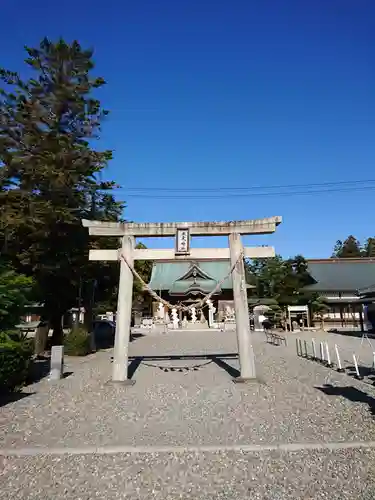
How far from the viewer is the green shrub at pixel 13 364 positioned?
852 cm

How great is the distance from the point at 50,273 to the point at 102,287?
6024mm

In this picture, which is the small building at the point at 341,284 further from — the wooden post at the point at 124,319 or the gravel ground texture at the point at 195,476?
the gravel ground texture at the point at 195,476

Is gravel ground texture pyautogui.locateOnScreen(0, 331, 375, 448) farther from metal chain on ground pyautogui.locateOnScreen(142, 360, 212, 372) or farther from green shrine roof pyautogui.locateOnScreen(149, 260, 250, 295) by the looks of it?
green shrine roof pyautogui.locateOnScreen(149, 260, 250, 295)

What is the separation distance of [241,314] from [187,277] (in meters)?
29.6

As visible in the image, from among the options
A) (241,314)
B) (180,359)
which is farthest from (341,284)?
(241,314)

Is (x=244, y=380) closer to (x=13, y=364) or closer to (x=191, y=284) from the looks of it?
(x=13, y=364)

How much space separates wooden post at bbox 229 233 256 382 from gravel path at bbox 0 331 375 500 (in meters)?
0.52

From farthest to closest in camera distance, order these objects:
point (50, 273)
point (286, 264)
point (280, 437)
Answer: point (286, 264) → point (50, 273) → point (280, 437)

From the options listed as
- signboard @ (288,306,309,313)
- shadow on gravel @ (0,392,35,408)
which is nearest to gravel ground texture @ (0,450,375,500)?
shadow on gravel @ (0,392,35,408)

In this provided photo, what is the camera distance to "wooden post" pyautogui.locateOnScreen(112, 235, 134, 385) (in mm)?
9977

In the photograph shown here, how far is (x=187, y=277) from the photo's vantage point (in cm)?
3981

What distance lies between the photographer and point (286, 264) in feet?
127

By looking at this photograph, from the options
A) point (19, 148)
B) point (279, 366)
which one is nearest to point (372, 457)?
point (279, 366)

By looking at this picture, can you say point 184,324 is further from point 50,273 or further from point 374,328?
point 50,273
